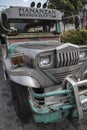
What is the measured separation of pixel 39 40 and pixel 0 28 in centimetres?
118

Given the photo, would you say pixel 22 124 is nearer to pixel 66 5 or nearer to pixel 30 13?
pixel 30 13

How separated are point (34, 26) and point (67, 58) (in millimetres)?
1823

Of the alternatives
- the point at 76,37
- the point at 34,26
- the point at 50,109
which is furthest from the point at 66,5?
the point at 50,109

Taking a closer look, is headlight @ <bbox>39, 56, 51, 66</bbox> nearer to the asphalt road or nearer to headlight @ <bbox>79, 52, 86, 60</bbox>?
headlight @ <bbox>79, 52, 86, 60</bbox>

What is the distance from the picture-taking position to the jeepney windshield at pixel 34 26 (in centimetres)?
355

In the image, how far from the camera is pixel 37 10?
350 cm

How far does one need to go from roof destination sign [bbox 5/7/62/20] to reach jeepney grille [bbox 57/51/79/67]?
168cm

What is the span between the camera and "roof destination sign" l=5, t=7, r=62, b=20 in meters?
3.26

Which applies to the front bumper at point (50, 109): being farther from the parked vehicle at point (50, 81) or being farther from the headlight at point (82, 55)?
the headlight at point (82, 55)

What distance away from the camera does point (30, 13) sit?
3441mm

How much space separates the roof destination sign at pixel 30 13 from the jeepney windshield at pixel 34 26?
0.13 meters

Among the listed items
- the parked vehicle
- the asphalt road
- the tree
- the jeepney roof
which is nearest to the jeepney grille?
the parked vehicle

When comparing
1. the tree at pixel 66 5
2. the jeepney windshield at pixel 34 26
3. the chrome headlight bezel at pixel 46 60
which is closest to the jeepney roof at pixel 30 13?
the jeepney windshield at pixel 34 26

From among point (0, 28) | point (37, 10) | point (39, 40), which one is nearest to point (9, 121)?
point (0, 28)
